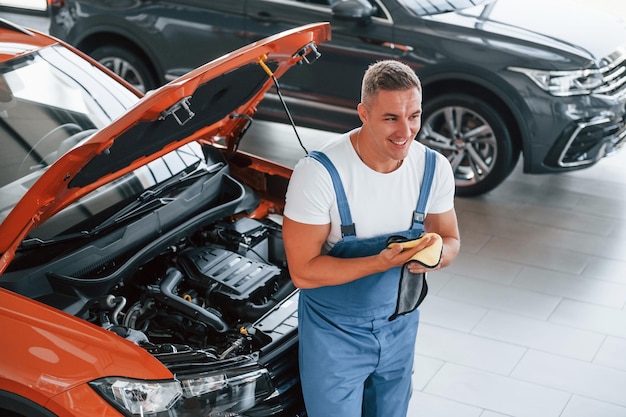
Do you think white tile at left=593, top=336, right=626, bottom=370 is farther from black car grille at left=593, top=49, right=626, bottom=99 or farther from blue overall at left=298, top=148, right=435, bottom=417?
black car grille at left=593, top=49, right=626, bottom=99

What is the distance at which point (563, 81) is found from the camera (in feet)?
19.0

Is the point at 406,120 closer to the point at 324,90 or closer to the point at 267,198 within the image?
the point at 267,198

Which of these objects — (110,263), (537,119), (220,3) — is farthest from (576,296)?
(220,3)

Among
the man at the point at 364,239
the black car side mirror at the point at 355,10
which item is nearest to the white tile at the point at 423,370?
the man at the point at 364,239

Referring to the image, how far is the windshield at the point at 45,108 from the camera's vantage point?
11.1 feet

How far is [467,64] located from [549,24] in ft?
2.14

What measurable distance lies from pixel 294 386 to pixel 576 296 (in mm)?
2434

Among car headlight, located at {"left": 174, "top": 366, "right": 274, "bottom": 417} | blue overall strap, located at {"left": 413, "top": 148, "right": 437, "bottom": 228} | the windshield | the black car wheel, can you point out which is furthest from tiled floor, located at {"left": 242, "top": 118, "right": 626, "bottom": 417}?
→ the windshield

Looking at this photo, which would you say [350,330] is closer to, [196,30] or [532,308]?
[532,308]

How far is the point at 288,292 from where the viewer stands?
11.1 ft

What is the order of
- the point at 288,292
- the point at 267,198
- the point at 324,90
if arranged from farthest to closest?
the point at 324,90 → the point at 267,198 → the point at 288,292

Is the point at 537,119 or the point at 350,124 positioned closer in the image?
the point at 537,119

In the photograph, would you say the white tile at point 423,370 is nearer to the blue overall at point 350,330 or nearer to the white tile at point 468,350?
the white tile at point 468,350

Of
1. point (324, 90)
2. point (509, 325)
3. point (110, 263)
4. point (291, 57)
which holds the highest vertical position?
point (291, 57)
